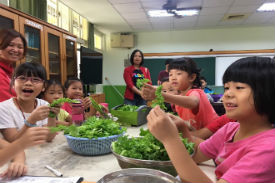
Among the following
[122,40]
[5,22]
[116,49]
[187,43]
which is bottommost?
[5,22]

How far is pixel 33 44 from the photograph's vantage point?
10.6 ft

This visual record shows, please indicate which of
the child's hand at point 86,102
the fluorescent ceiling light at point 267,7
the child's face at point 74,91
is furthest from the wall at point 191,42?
the child's hand at point 86,102

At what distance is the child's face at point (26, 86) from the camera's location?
1.41m

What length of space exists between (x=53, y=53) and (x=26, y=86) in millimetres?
2550

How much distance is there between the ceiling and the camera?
4.21 metres

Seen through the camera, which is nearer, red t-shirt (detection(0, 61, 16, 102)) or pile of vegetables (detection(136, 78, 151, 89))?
pile of vegetables (detection(136, 78, 151, 89))

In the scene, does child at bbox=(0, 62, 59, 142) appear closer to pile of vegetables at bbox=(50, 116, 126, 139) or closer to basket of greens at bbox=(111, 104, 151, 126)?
pile of vegetables at bbox=(50, 116, 126, 139)

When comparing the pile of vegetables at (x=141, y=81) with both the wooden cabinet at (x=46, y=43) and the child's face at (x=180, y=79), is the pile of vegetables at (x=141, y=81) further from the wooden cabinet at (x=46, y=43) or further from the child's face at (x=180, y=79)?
the wooden cabinet at (x=46, y=43)

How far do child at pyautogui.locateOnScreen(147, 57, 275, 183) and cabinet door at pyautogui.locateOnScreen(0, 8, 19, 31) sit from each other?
103 inches

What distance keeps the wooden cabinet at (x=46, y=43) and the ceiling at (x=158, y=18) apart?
90cm

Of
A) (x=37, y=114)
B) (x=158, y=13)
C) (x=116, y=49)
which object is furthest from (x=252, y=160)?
(x=116, y=49)

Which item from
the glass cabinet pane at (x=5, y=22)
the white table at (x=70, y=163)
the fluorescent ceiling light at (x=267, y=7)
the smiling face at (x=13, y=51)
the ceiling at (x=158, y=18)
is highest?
the fluorescent ceiling light at (x=267, y=7)

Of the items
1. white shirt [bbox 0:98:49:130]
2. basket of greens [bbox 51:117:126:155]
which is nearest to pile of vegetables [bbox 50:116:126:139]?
basket of greens [bbox 51:117:126:155]

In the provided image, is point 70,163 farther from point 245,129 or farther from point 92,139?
point 245,129
